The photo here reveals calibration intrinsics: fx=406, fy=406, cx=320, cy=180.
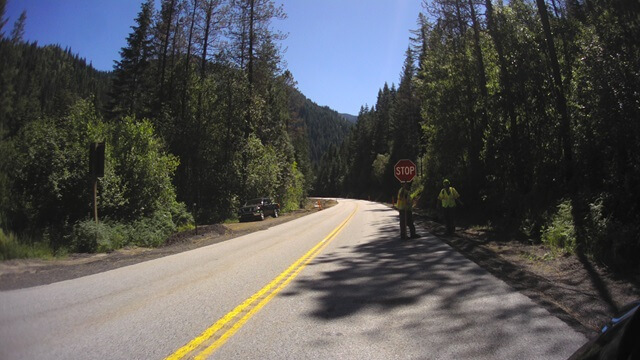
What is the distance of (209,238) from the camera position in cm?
1947

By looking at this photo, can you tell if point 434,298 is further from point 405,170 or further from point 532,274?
point 405,170

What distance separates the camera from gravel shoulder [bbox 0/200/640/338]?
5625 mm

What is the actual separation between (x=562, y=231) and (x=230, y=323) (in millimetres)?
9438

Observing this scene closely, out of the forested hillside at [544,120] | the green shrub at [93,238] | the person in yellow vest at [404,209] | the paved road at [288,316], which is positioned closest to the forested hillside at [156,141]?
the green shrub at [93,238]

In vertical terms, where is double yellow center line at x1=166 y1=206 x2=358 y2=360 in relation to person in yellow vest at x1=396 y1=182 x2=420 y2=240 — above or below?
below

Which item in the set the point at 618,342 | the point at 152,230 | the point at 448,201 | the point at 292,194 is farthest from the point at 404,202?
the point at 292,194

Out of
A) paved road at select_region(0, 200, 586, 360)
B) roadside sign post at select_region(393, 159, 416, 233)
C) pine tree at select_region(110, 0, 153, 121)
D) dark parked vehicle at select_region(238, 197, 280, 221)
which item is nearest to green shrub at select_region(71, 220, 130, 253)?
paved road at select_region(0, 200, 586, 360)

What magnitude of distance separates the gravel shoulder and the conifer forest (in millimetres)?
723

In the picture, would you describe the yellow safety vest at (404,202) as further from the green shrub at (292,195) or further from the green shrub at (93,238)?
the green shrub at (292,195)

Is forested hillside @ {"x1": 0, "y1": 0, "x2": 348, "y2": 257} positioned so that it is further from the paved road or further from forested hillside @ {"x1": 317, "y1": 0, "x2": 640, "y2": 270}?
forested hillside @ {"x1": 317, "y1": 0, "x2": 640, "y2": 270}

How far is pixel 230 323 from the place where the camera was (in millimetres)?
5371

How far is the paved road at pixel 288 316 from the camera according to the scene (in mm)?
4367

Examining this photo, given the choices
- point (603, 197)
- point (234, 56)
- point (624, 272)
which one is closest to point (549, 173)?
point (603, 197)

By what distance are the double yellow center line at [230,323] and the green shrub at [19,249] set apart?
7942 mm
